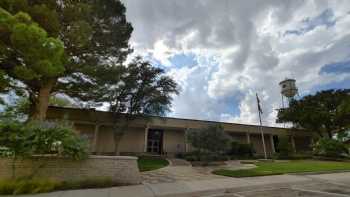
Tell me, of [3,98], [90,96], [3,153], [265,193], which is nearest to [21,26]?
[3,153]

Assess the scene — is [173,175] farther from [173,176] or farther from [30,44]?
[30,44]

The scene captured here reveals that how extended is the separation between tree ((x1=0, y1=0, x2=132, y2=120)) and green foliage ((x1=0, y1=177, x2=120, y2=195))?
5053 mm

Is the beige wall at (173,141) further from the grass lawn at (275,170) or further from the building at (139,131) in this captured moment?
the grass lawn at (275,170)

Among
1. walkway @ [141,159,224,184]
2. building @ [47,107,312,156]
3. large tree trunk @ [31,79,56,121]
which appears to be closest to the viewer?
walkway @ [141,159,224,184]

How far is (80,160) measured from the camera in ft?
26.5

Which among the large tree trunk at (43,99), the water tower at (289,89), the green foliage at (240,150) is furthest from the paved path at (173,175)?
the water tower at (289,89)

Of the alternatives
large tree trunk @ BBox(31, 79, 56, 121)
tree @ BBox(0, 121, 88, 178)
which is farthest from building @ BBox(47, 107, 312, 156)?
tree @ BBox(0, 121, 88, 178)

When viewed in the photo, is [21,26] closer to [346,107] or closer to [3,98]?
[3,98]

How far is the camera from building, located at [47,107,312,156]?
20.4m

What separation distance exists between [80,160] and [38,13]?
851 cm

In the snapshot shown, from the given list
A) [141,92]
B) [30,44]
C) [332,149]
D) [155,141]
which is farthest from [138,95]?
[332,149]

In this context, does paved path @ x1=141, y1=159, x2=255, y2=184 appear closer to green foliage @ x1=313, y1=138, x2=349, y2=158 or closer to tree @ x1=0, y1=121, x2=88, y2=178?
tree @ x1=0, y1=121, x2=88, y2=178

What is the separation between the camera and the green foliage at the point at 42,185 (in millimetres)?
6355

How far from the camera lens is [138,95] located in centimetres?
1883
